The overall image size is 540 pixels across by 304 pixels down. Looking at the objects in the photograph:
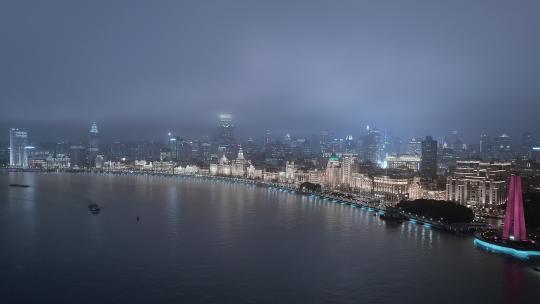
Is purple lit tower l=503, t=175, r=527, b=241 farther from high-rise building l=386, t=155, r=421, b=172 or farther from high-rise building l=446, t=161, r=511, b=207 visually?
high-rise building l=386, t=155, r=421, b=172

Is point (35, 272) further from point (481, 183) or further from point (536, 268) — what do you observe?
point (481, 183)

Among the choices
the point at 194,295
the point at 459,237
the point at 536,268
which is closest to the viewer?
the point at 194,295

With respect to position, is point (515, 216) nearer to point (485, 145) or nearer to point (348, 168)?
point (348, 168)

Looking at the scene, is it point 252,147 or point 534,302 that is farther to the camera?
point 252,147

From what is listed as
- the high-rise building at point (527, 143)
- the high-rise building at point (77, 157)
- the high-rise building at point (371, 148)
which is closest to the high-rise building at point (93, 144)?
the high-rise building at point (77, 157)

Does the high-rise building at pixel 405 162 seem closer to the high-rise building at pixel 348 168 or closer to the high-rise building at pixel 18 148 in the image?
the high-rise building at pixel 348 168

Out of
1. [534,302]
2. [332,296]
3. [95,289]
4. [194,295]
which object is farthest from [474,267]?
[95,289]
